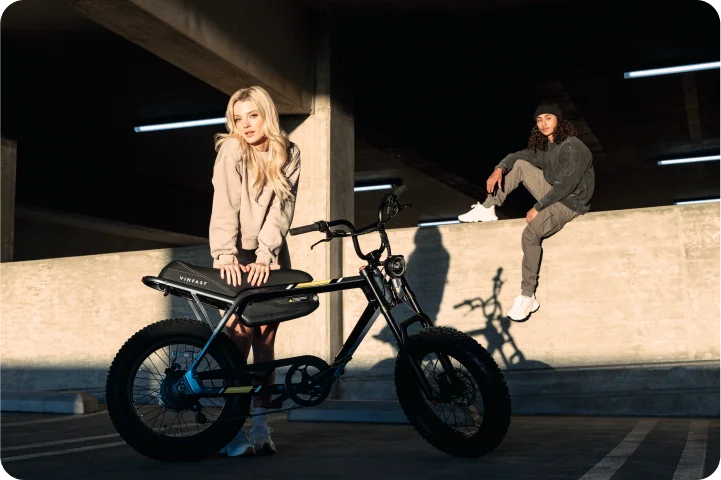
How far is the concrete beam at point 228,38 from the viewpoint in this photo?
632 centimetres

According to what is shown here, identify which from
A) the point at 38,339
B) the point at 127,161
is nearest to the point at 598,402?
the point at 38,339

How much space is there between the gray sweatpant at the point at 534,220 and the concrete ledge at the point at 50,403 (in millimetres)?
3874

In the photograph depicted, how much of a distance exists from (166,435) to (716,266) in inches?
203

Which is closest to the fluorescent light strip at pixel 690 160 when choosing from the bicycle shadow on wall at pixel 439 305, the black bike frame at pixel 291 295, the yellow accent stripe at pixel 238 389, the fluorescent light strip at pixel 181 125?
the fluorescent light strip at pixel 181 125

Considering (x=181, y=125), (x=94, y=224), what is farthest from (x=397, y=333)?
(x=94, y=224)

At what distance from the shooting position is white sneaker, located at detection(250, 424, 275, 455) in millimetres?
4168

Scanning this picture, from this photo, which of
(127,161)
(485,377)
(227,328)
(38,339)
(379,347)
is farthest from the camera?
(127,161)

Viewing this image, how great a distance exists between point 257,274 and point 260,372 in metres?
0.45

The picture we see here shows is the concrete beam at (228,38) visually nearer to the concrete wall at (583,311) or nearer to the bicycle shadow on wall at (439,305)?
the concrete wall at (583,311)

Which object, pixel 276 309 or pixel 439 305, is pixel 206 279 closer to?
pixel 276 309

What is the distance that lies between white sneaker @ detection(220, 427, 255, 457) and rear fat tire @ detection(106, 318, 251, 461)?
107mm

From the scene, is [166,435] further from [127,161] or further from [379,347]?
[127,161]

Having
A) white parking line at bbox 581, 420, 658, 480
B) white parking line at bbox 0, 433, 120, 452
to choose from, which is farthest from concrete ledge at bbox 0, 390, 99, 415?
white parking line at bbox 581, 420, 658, 480

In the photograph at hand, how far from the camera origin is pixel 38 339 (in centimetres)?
956
